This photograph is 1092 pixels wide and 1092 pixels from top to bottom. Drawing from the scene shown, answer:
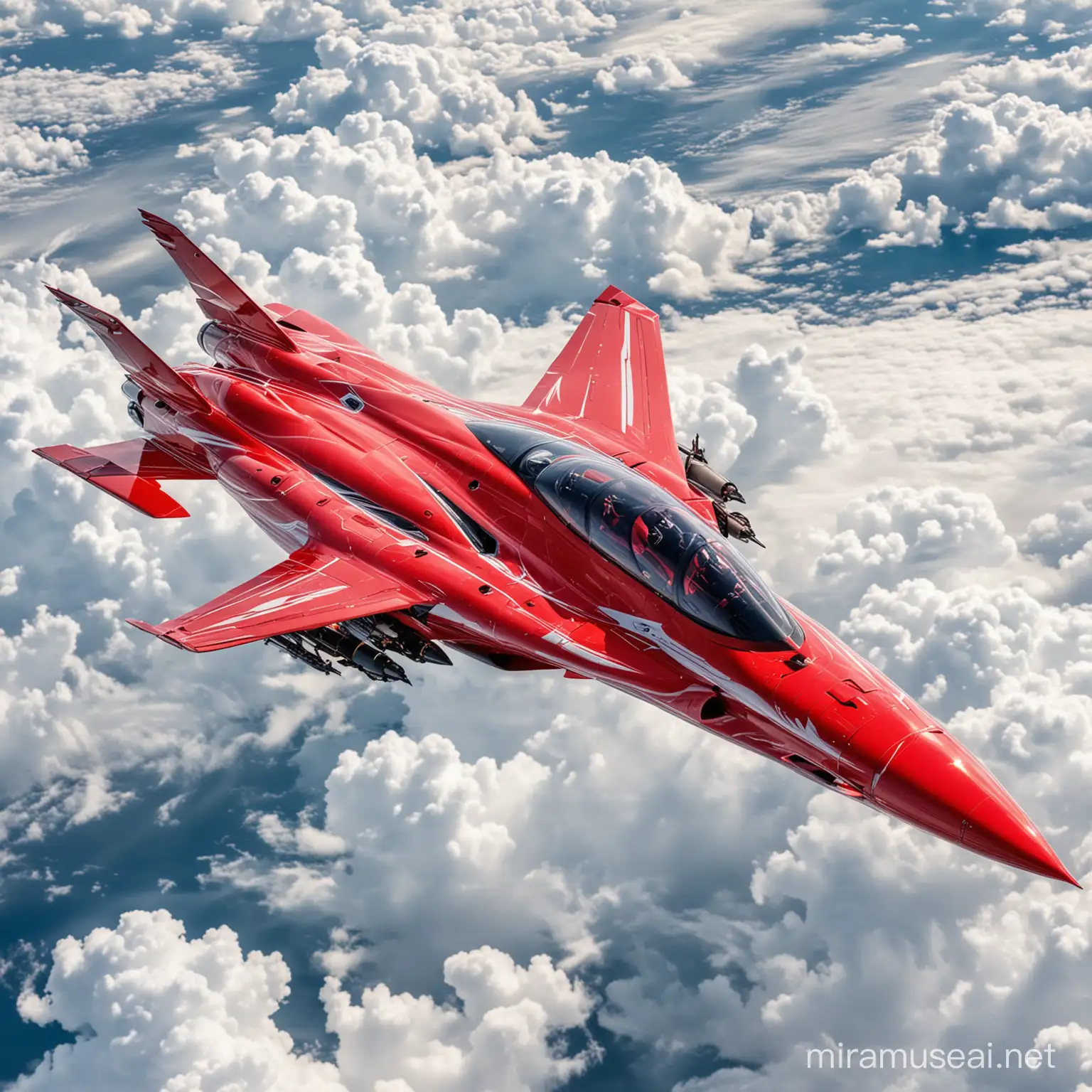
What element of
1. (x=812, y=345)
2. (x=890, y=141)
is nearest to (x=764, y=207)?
(x=890, y=141)

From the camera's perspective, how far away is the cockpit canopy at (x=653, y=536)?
1983cm

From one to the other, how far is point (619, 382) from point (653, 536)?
11.3m

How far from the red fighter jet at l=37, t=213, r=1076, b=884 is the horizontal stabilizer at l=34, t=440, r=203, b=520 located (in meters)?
0.07

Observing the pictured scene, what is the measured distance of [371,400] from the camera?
27875 mm

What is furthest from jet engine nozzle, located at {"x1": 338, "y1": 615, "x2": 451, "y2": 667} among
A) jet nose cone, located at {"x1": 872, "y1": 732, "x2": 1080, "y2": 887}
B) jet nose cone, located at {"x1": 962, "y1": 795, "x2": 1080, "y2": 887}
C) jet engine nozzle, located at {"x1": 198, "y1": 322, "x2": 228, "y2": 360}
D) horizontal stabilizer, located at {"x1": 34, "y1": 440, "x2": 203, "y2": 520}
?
jet engine nozzle, located at {"x1": 198, "y1": 322, "x2": 228, "y2": 360}

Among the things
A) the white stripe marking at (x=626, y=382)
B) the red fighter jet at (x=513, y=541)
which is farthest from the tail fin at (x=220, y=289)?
the white stripe marking at (x=626, y=382)

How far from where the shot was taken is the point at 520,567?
23.3m

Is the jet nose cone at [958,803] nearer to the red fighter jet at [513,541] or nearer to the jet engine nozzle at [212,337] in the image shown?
the red fighter jet at [513,541]

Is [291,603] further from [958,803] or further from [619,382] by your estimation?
[958,803]

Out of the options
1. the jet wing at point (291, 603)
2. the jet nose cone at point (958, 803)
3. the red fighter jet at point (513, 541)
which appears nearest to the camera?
the jet nose cone at point (958, 803)

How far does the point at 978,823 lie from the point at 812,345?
14430cm

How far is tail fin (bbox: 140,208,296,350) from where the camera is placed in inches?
1178

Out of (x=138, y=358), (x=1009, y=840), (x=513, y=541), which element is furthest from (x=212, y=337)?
(x=1009, y=840)

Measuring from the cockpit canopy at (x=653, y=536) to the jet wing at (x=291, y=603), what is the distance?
3931 mm
